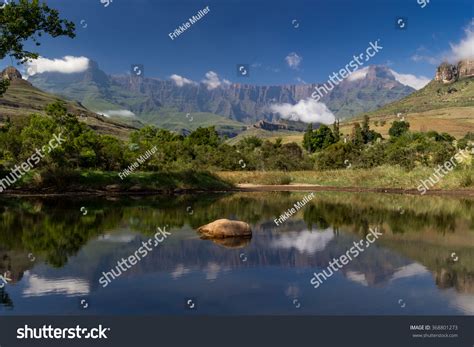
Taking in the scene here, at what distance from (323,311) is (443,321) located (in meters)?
2.54

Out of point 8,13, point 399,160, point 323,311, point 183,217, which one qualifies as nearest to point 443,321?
point 323,311

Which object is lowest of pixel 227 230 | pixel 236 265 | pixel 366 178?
pixel 236 265

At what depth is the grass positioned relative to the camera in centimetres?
4591

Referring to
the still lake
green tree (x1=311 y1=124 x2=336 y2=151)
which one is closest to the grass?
the still lake

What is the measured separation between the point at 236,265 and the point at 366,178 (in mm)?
38593

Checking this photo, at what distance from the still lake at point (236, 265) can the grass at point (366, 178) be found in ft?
59.0

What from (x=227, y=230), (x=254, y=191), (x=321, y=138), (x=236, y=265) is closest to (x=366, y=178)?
(x=254, y=191)

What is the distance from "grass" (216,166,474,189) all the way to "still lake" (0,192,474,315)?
1799 cm

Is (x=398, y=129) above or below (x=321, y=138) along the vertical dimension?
above

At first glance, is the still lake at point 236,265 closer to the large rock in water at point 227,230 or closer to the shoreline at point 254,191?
the large rock in water at point 227,230

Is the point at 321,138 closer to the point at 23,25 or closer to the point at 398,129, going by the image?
the point at 398,129

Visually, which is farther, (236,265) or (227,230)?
(227,230)

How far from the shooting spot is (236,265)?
1548 cm

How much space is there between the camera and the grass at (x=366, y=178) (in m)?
45.9
